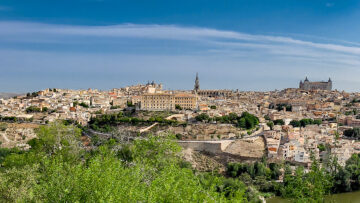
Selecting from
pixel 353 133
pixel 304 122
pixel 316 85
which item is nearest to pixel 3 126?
pixel 304 122

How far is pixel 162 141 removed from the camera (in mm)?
12859

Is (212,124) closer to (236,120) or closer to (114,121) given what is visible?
(236,120)

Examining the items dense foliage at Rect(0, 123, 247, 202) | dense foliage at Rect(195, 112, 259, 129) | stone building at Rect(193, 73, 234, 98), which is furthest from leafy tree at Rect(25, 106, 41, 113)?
stone building at Rect(193, 73, 234, 98)

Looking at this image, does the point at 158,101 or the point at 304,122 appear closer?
the point at 304,122

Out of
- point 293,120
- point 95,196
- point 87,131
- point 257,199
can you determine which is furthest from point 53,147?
point 293,120

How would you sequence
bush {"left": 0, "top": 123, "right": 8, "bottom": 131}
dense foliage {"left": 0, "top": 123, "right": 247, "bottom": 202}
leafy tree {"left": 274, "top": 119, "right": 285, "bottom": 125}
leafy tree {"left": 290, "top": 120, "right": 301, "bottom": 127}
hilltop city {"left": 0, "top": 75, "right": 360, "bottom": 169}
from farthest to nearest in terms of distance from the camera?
leafy tree {"left": 274, "top": 119, "right": 285, "bottom": 125}, leafy tree {"left": 290, "top": 120, "right": 301, "bottom": 127}, bush {"left": 0, "top": 123, "right": 8, "bottom": 131}, hilltop city {"left": 0, "top": 75, "right": 360, "bottom": 169}, dense foliage {"left": 0, "top": 123, "right": 247, "bottom": 202}

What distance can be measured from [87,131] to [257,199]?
20.9 m

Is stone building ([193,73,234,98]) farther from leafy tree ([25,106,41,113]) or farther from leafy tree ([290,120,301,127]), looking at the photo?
leafy tree ([25,106,41,113])

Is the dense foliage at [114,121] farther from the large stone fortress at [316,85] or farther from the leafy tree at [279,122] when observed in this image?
the large stone fortress at [316,85]

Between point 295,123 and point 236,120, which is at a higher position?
point 236,120

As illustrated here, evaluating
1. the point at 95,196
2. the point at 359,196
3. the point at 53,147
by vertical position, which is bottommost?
the point at 359,196

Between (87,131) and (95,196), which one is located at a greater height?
(95,196)

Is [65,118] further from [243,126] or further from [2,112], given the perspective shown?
[243,126]

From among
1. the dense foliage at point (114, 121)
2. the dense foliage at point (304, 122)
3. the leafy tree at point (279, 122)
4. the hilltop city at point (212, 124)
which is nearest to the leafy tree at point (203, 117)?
the hilltop city at point (212, 124)
